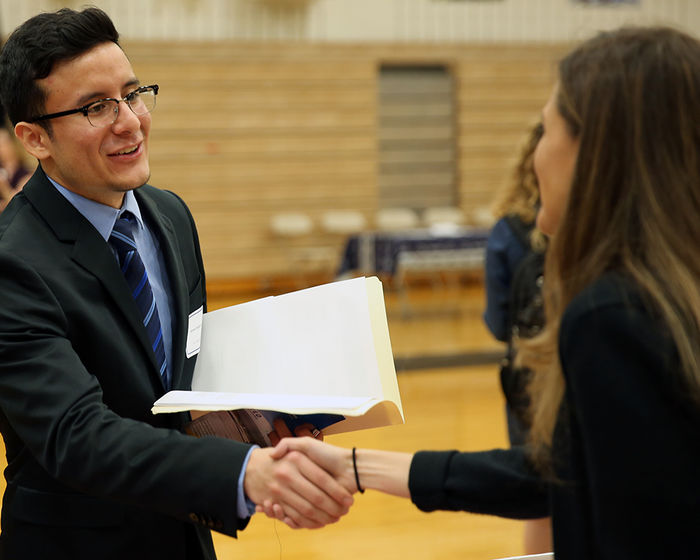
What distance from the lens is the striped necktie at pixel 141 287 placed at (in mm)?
1613

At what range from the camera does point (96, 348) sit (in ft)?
4.94

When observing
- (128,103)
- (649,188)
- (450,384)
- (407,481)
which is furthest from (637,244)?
(450,384)

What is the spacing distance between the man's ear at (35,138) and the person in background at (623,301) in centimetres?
99

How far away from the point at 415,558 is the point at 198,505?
99.2 inches

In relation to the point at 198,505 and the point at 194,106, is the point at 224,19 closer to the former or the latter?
the point at 194,106

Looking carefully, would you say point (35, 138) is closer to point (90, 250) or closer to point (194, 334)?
point (90, 250)

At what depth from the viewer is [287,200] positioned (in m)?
11.6

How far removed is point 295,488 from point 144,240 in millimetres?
613

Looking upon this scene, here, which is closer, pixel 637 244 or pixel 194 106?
pixel 637 244

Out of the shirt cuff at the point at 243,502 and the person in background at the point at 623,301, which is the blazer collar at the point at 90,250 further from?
the person in background at the point at 623,301

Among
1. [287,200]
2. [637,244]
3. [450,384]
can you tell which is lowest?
[450,384]

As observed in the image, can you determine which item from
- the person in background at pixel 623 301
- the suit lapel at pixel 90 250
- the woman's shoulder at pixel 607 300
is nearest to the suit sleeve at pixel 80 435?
the suit lapel at pixel 90 250

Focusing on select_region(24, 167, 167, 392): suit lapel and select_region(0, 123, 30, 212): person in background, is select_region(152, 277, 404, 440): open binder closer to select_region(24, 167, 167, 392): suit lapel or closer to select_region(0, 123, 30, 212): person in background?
select_region(24, 167, 167, 392): suit lapel

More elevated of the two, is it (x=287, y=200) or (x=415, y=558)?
(x=287, y=200)
